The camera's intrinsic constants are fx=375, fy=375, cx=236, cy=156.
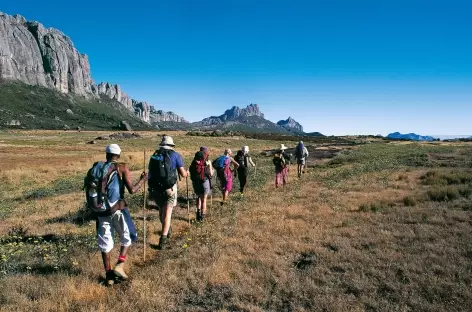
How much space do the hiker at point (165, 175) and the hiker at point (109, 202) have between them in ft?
5.44

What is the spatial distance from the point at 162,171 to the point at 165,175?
0.11 meters

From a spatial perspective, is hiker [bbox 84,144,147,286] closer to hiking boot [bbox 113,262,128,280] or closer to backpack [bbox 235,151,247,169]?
hiking boot [bbox 113,262,128,280]

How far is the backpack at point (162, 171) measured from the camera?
8.55m

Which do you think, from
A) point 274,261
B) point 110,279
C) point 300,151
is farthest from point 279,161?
point 110,279

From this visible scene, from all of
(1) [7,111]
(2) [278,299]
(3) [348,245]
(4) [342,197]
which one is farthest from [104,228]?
(1) [7,111]

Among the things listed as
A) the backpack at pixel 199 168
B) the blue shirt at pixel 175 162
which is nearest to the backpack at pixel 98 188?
the blue shirt at pixel 175 162

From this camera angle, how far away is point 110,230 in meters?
6.81

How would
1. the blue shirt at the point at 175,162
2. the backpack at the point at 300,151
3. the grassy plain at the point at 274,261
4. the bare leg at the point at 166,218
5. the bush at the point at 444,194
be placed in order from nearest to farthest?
the grassy plain at the point at 274,261 < the blue shirt at the point at 175,162 < the bare leg at the point at 166,218 < the bush at the point at 444,194 < the backpack at the point at 300,151

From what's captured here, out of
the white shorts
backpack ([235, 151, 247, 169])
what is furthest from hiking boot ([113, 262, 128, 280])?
backpack ([235, 151, 247, 169])

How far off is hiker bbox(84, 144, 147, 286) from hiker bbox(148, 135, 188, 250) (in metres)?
1.66

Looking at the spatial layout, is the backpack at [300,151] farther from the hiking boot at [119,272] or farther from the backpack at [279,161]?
the hiking boot at [119,272]

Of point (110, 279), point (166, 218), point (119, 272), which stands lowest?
point (110, 279)

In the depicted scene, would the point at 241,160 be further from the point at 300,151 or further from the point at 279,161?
the point at 300,151

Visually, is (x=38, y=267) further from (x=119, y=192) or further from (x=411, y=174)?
(x=411, y=174)
